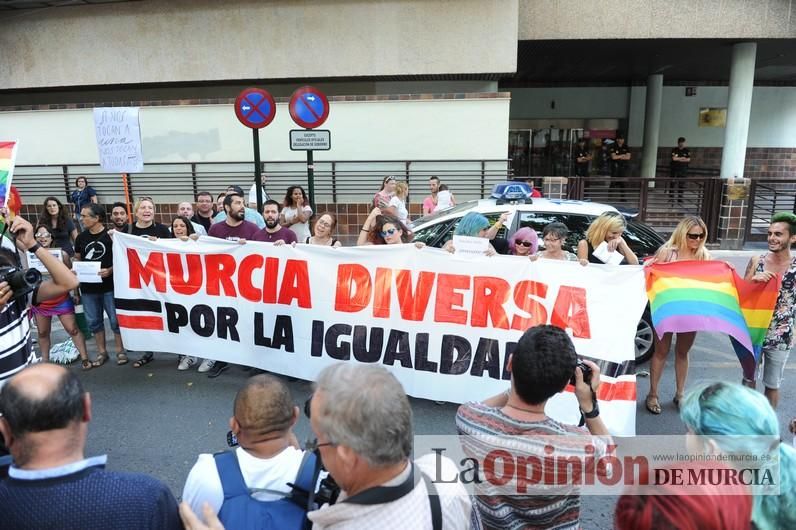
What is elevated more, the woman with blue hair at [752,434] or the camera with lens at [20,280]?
the camera with lens at [20,280]

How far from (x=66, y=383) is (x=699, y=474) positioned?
6.20ft

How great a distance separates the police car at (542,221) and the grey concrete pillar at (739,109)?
27.3 ft

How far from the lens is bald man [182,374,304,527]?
1.75m

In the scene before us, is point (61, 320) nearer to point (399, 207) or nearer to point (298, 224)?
point (298, 224)

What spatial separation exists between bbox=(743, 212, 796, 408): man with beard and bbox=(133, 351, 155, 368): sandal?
18.9ft

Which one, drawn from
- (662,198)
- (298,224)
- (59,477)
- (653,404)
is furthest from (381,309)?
(662,198)

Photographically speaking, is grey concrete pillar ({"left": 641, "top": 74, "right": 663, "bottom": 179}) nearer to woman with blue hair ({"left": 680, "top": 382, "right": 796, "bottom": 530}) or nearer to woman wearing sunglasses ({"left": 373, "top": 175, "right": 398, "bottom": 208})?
woman wearing sunglasses ({"left": 373, "top": 175, "right": 398, "bottom": 208})

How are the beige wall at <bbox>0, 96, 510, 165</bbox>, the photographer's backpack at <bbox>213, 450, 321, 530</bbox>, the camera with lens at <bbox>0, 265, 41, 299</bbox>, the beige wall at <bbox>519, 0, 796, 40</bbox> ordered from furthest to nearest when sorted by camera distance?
the beige wall at <bbox>519, 0, 796, 40</bbox> → the beige wall at <bbox>0, 96, 510, 165</bbox> → the camera with lens at <bbox>0, 265, 41, 299</bbox> → the photographer's backpack at <bbox>213, 450, 321, 530</bbox>

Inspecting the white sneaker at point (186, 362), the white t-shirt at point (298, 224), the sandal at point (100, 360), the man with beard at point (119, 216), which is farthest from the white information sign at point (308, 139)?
the sandal at point (100, 360)

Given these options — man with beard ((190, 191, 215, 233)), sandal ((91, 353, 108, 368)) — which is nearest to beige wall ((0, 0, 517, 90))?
man with beard ((190, 191, 215, 233))

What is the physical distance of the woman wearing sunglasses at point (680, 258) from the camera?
14.4ft

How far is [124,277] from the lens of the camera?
544 centimetres

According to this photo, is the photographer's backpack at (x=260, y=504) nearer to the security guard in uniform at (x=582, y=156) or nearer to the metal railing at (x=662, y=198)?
the metal railing at (x=662, y=198)

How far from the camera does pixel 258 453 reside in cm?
186
